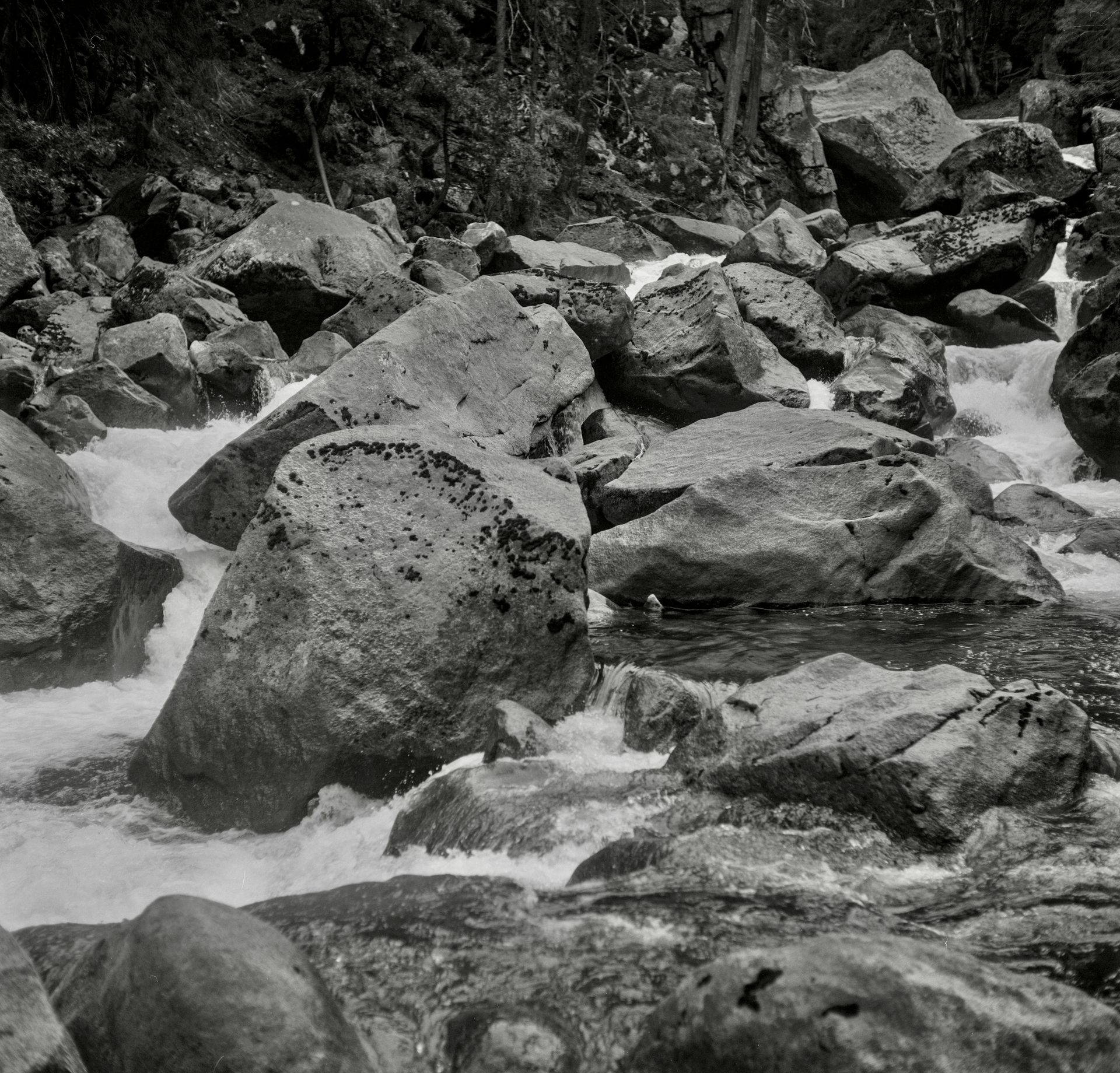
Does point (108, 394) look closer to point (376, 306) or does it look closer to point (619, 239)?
point (376, 306)

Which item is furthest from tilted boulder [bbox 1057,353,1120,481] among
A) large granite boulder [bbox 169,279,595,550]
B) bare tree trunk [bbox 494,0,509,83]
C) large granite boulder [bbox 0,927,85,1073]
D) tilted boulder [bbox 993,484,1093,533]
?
bare tree trunk [bbox 494,0,509,83]

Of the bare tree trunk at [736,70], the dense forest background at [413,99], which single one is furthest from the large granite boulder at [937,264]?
the bare tree trunk at [736,70]

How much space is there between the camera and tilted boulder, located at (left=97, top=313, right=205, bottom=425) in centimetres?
1055

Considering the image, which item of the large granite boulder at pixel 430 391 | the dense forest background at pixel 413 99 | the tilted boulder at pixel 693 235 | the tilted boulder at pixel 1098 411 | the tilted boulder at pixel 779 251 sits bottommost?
the tilted boulder at pixel 1098 411

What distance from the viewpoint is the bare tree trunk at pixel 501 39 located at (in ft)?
71.4

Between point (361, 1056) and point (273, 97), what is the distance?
2329cm

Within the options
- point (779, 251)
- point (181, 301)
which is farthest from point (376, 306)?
point (779, 251)

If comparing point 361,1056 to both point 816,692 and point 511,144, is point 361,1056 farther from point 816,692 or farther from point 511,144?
point 511,144

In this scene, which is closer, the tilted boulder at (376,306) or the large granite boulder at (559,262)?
the tilted boulder at (376,306)

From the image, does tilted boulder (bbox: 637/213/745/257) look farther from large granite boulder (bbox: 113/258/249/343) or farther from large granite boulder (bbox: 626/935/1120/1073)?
large granite boulder (bbox: 626/935/1120/1073)

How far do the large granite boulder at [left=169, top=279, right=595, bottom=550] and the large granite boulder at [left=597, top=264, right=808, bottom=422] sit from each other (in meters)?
2.06

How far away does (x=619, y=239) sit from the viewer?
1869 centimetres

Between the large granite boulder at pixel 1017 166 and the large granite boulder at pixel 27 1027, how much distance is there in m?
20.5

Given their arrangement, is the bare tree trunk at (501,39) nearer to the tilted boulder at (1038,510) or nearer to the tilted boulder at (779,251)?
the tilted boulder at (779,251)
